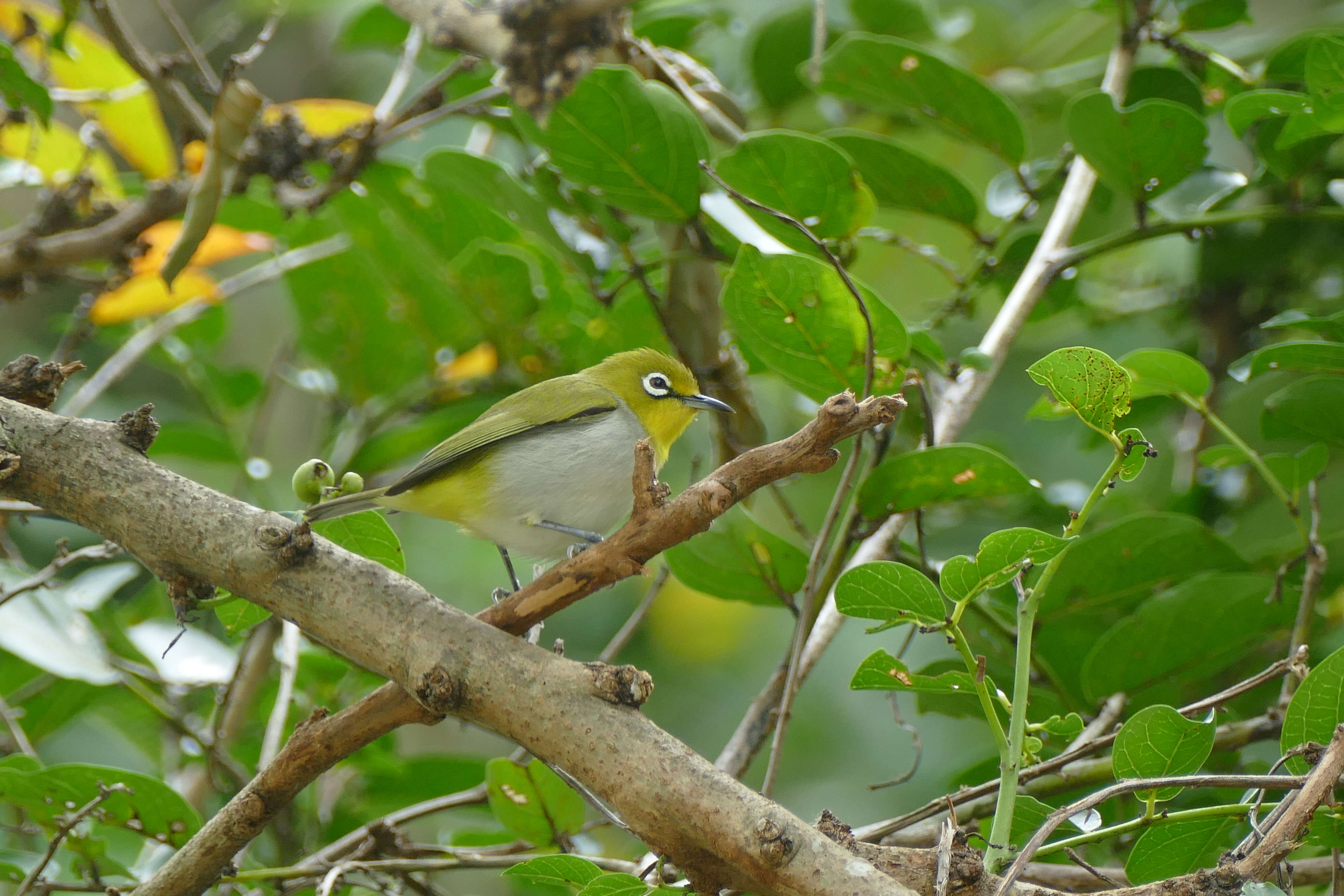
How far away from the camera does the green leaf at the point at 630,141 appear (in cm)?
251

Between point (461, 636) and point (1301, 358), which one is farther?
point (1301, 358)

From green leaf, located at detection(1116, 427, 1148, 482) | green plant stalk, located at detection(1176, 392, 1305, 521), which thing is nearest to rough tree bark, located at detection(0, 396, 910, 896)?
green leaf, located at detection(1116, 427, 1148, 482)

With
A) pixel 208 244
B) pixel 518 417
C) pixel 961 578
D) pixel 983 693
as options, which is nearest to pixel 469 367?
pixel 208 244

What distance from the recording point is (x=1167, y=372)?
6.88 feet

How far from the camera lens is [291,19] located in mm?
5004

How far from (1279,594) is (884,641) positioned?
224cm

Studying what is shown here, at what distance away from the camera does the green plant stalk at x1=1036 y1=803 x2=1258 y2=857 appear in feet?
5.12

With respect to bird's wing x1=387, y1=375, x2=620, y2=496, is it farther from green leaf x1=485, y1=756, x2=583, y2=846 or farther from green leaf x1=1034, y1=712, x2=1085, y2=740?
green leaf x1=1034, y1=712, x2=1085, y2=740

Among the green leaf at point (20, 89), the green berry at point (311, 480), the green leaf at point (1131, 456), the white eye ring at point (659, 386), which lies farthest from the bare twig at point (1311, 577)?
the green leaf at point (20, 89)

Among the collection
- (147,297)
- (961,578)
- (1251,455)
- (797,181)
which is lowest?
(961,578)

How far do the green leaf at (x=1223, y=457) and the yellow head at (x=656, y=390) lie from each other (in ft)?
3.68

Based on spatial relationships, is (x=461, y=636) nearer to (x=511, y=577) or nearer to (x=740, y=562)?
(x=740, y=562)

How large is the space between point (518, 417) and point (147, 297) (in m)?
1.61

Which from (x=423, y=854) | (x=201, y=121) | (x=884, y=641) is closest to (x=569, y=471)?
(x=423, y=854)
